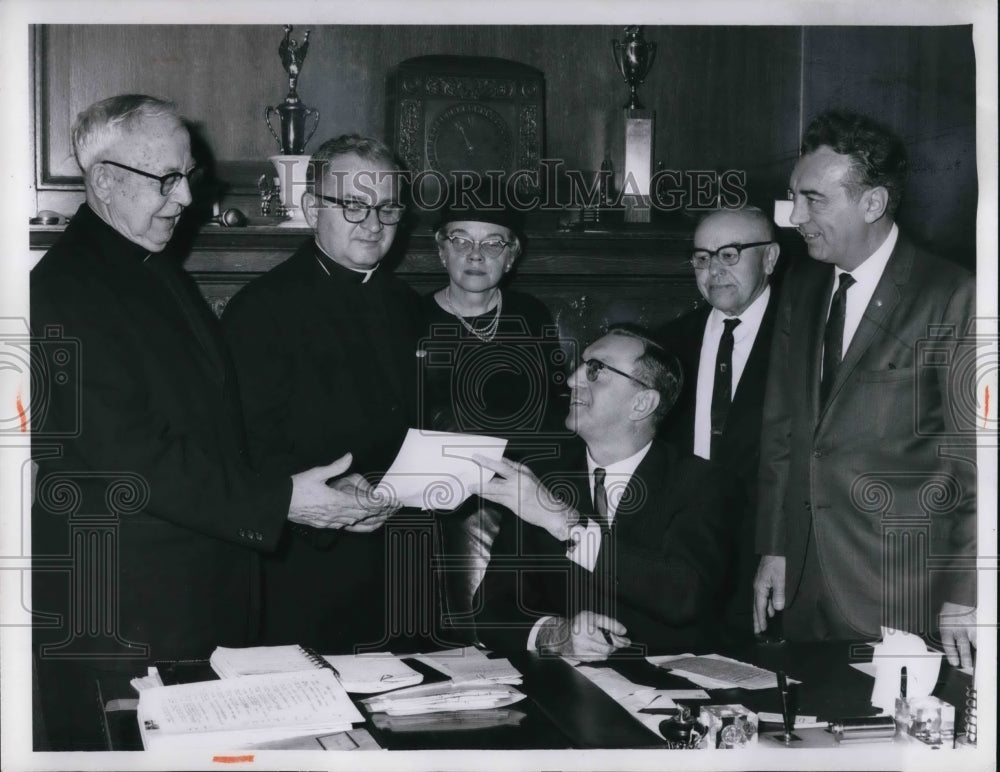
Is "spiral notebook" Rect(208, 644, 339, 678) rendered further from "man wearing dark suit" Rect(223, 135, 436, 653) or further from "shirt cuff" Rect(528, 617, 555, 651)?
"shirt cuff" Rect(528, 617, 555, 651)

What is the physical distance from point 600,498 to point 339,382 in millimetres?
893

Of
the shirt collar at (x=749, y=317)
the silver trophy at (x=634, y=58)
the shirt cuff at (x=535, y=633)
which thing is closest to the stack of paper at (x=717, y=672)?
the shirt cuff at (x=535, y=633)

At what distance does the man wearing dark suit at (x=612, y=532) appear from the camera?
3059 millimetres

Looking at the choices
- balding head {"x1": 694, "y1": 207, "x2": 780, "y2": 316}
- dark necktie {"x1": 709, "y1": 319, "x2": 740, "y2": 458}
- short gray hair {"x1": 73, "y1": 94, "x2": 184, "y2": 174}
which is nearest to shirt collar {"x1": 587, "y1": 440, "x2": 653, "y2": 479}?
dark necktie {"x1": 709, "y1": 319, "x2": 740, "y2": 458}

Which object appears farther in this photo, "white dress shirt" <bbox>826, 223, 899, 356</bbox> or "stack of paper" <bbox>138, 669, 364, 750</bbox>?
"white dress shirt" <bbox>826, 223, 899, 356</bbox>

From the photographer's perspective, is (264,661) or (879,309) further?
(879,309)

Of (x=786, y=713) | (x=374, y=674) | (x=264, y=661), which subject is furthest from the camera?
(x=264, y=661)

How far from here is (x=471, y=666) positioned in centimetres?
269

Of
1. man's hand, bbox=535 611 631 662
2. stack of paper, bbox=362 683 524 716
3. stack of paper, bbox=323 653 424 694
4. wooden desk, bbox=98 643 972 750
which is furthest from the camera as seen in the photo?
man's hand, bbox=535 611 631 662

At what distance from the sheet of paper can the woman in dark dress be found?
36mm

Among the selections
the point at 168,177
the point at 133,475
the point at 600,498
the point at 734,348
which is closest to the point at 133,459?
the point at 133,475

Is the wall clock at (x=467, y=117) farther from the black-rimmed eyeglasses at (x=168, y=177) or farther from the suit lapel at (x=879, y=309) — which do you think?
the suit lapel at (x=879, y=309)

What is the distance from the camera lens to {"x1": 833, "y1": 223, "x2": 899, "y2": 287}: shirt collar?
325 centimetres

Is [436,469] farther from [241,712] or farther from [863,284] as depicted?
[863,284]
